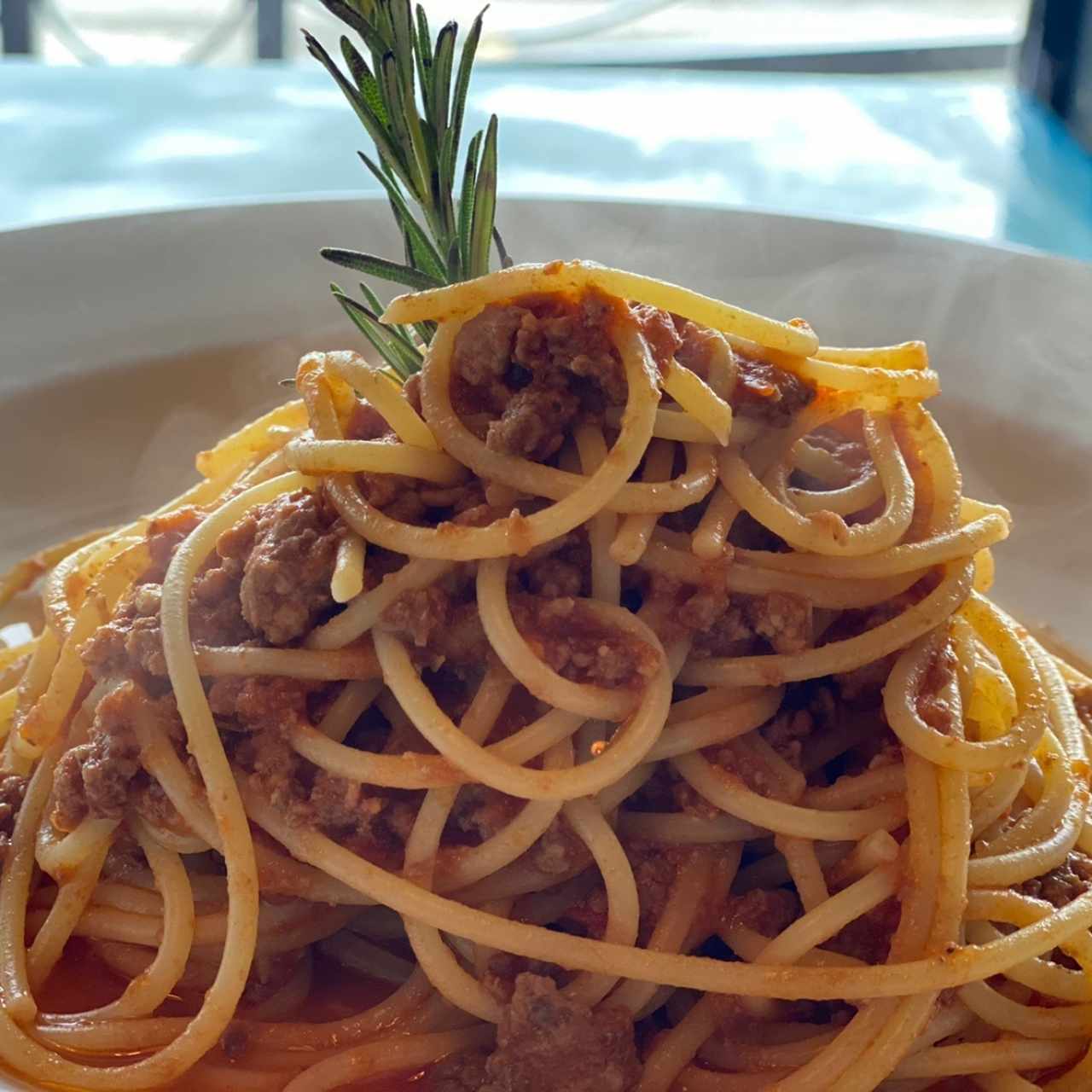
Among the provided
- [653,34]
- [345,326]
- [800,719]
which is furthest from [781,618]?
[653,34]

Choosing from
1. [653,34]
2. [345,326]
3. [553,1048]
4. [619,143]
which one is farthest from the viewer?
[653,34]

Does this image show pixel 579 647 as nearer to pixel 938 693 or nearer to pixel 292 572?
pixel 292 572

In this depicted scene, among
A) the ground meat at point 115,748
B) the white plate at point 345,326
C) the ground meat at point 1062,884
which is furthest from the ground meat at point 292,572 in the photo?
the white plate at point 345,326

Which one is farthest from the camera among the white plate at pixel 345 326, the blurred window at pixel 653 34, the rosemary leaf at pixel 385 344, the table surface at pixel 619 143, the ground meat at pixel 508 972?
the blurred window at pixel 653 34

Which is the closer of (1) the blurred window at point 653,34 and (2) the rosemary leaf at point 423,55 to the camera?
(2) the rosemary leaf at point 423,55

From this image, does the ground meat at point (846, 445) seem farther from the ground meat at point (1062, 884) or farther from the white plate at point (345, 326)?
the white plate at point (345, 326)

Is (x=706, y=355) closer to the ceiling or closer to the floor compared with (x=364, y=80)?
closer to the floor
